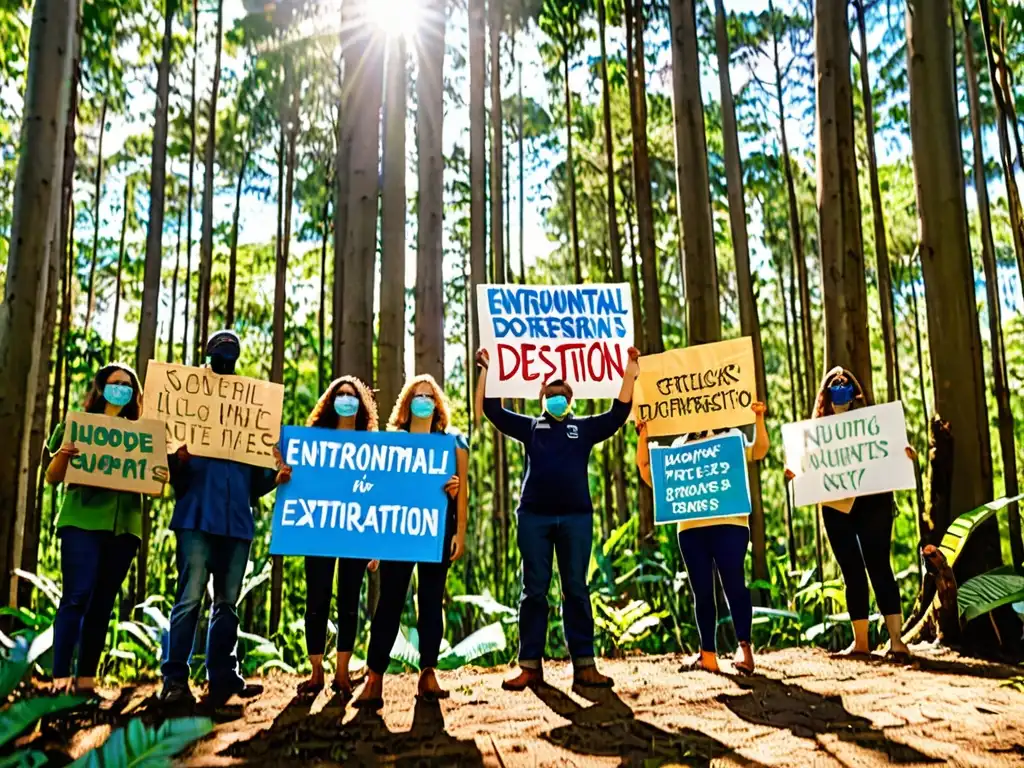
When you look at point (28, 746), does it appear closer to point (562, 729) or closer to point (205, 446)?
point (205, 446)

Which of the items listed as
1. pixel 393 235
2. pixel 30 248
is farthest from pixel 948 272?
pixel 30 248

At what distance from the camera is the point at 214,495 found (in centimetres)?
477

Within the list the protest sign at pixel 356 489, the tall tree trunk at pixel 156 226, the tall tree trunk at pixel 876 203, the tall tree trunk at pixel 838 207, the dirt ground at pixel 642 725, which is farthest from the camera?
the tall tree trunk at pixel 876 203

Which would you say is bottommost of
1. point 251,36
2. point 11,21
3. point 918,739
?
point 918,739

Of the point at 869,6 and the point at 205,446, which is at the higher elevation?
the point at 869,6

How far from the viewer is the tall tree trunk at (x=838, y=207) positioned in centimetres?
736

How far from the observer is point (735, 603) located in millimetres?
5312

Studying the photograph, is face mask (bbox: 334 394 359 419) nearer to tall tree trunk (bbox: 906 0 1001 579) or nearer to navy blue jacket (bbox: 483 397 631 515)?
navy blue jacket (bbox: 483 397 631 515)

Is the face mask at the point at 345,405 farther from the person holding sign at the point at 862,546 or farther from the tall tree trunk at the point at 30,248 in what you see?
the person holding sign at the point at 862,546

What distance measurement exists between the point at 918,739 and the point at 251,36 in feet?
36.9

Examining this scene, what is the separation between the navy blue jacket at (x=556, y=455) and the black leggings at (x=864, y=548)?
5.79 feet

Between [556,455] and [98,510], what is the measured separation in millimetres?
2418

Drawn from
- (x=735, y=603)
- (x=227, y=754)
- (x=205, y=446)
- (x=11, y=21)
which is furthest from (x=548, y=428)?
(x=11, y=21)

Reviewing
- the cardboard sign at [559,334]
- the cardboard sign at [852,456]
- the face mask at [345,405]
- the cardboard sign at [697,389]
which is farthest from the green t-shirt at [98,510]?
the cardboard sign at [852,456]
